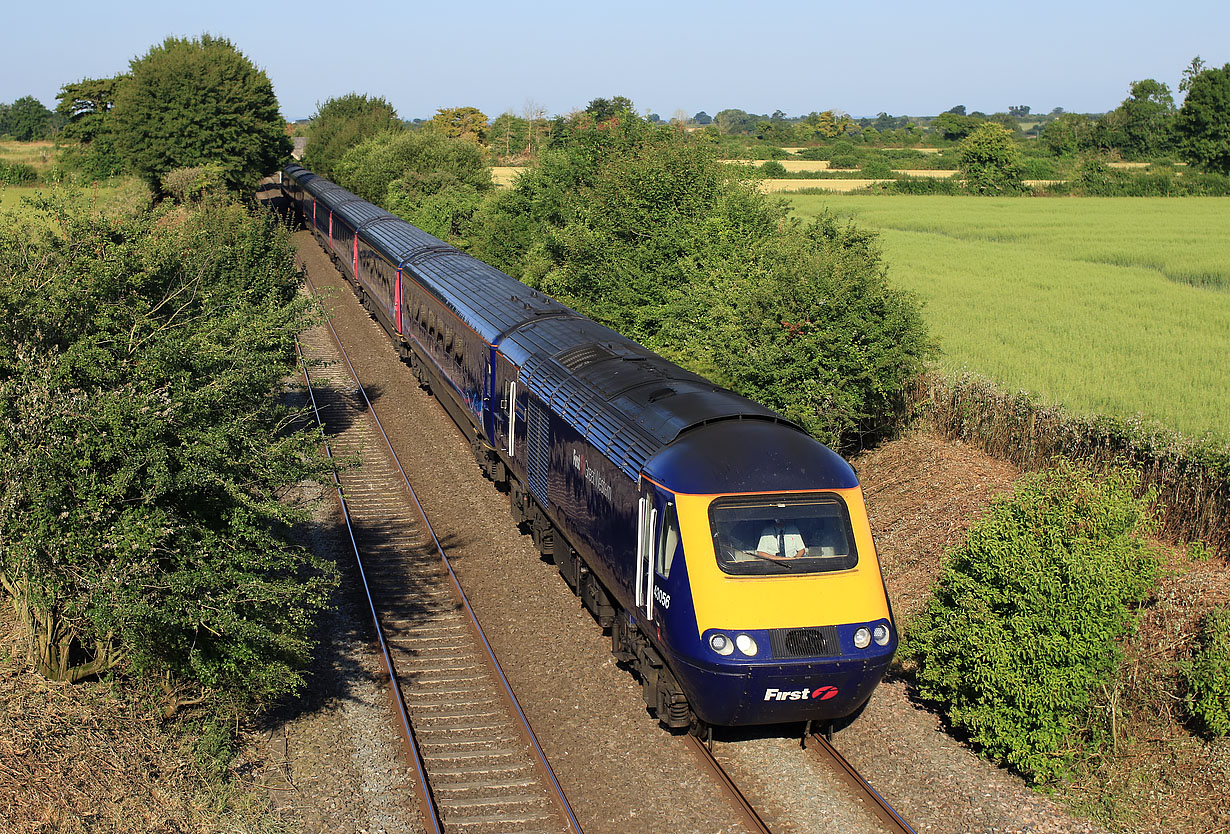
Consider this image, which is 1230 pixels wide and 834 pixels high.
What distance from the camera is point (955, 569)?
11.4 metres

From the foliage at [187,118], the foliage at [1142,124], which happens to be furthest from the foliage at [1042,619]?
the foliage at [1142,124]

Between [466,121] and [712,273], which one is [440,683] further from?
[466,121]

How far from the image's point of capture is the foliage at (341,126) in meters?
65.8

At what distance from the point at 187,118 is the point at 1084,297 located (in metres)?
41.8

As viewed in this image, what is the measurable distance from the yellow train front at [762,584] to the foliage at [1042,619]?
1.52 metres

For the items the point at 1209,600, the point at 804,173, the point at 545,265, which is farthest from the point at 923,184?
the point at 1209,600

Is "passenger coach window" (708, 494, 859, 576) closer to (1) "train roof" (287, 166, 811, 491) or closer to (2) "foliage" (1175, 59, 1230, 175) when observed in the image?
(1) "train roof" (287, 166, 811, 491)

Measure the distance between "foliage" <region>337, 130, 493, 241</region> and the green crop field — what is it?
62.4 ft

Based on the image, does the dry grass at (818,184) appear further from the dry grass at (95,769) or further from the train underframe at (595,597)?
the dry grass at (95,769)

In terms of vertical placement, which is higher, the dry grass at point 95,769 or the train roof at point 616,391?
the train roof at point 616,391

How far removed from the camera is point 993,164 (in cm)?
7325

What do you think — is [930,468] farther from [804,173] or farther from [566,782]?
[804,173]

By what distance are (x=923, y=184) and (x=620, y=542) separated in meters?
70.6

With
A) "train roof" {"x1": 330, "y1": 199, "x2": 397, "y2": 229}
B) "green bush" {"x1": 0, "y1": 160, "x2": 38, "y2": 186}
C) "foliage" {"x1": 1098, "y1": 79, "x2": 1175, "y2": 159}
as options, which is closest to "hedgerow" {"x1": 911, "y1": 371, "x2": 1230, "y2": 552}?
"train roof" {"x1": 330, "y1": 199, "x2": 397, "y2": 229}
